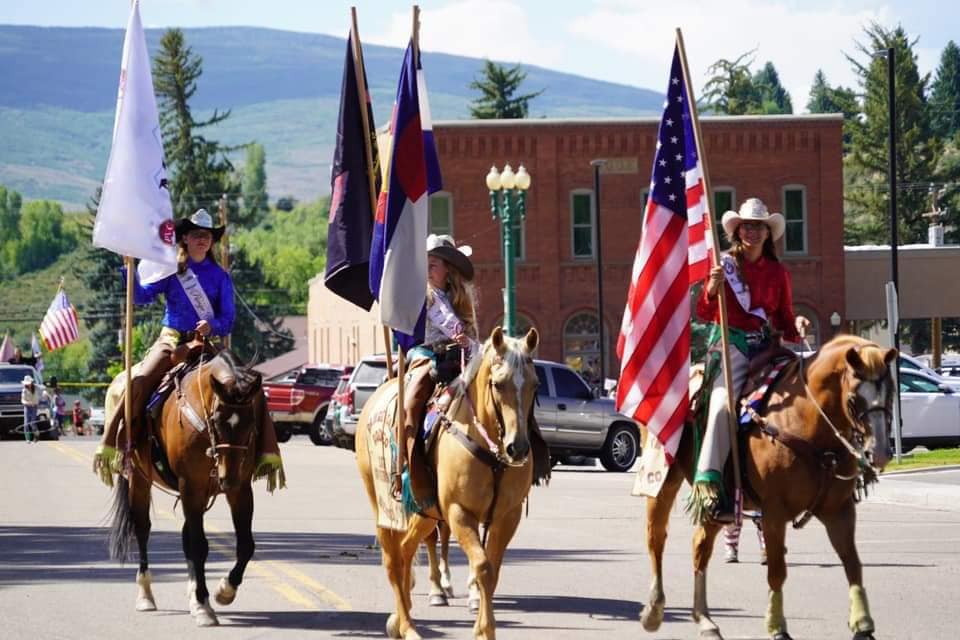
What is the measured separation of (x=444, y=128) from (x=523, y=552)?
4793 cm

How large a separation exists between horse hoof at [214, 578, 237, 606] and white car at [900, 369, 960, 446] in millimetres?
22135

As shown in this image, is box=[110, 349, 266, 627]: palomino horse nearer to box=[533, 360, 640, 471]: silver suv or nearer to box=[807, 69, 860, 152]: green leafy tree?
box=[533, 360, 640, 471]: silver suv

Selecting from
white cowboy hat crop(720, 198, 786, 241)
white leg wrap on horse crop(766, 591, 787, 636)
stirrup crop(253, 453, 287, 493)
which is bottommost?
white leg wrap on horse crop(766, 591, 787, 636)

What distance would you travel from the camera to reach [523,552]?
17.1m

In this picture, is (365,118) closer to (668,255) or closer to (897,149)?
(668,255)

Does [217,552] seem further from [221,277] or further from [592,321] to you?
[592,321]

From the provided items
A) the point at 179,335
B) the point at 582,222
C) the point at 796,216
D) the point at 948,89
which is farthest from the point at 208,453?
the point at 948,89

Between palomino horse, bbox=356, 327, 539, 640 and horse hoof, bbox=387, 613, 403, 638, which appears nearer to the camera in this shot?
palomino horse, bbox=356, 327, 539, 640

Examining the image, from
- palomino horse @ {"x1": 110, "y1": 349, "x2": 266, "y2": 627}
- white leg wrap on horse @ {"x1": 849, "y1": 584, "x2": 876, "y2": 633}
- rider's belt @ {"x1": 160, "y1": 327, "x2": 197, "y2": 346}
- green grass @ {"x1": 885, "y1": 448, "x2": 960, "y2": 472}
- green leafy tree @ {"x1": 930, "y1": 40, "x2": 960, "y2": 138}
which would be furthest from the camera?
green leafy tree @ {"x1": 930, "y1": 40, "x2": 960, "y2": 138}

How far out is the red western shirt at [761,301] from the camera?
12.1 meters

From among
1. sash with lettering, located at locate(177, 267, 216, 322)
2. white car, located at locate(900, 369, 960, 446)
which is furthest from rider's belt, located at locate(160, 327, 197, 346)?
white car, located at locate(900, 369, 960, 446)

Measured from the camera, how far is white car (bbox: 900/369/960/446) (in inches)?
1298

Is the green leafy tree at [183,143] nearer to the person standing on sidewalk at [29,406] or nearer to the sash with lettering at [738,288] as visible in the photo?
the person standing on sidewalk at [29,406]

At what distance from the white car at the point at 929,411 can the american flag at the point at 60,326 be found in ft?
124
